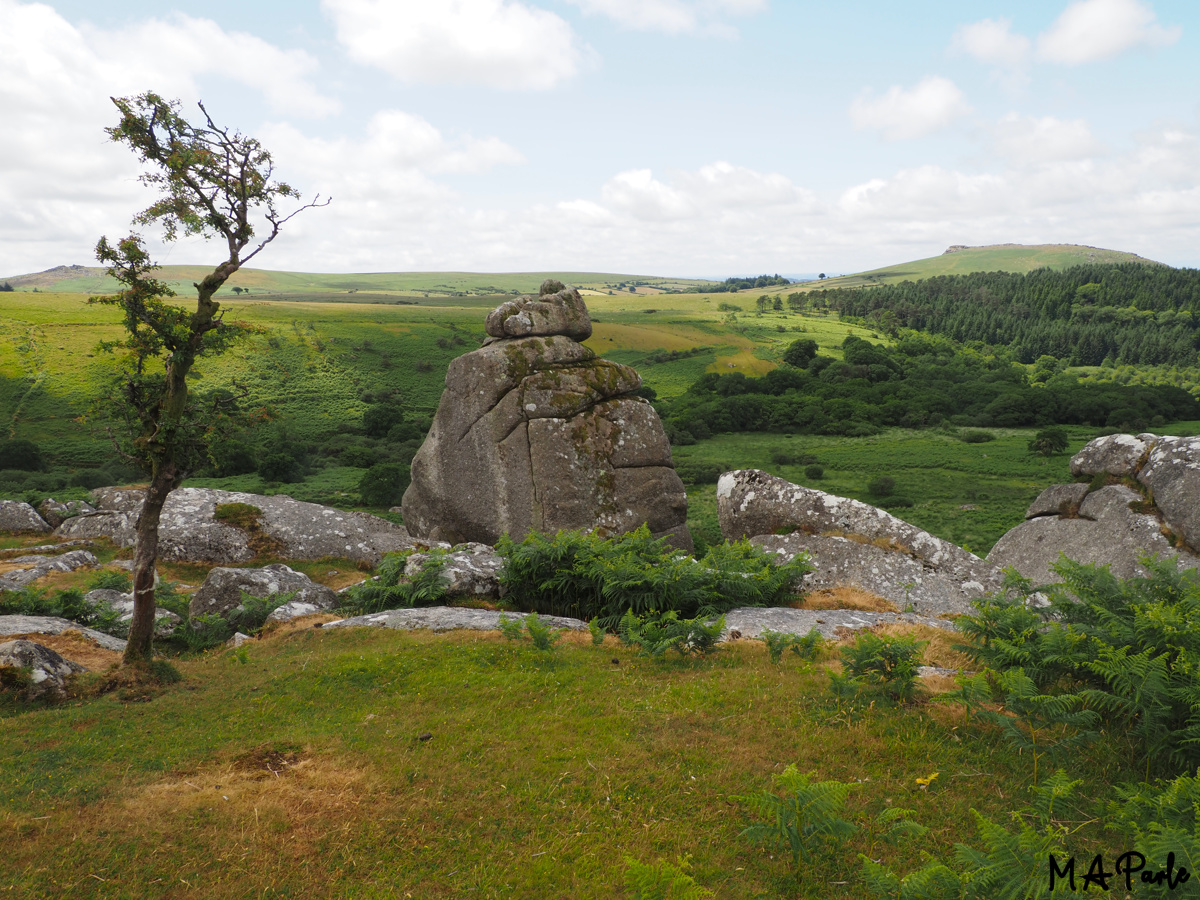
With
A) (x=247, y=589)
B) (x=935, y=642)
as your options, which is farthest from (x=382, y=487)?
(x=935, y=642)

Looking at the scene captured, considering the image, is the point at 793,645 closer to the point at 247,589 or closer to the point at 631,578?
the point at 631,578

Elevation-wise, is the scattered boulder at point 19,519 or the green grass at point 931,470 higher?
the scattered boulder at point 19,519

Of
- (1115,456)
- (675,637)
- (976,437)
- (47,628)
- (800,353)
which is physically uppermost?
(800,353)

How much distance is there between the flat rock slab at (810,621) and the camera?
13.7 m

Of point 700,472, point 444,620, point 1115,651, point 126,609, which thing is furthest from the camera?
point 700,472

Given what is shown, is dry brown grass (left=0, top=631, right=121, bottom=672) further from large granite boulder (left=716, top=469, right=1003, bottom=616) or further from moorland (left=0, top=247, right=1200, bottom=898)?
large granite boulder (left=716, top=469, right=1003, bottom=616)

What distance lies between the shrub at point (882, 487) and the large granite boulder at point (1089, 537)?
119ft

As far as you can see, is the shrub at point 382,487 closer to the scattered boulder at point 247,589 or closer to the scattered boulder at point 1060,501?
the scattered boulder at point 247,589

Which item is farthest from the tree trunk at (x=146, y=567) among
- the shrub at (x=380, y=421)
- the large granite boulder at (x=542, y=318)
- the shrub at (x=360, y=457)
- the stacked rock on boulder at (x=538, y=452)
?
the shrub at (x=380, y=421)

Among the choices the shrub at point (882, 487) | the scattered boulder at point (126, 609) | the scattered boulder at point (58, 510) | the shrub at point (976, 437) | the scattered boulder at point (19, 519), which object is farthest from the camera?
the shrub at point (976, 437)

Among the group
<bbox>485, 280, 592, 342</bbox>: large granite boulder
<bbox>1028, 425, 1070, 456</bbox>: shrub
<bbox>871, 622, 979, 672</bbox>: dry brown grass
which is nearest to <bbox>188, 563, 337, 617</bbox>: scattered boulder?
<bbox>485, 280, 592, 342</bbox>: large granite boulder

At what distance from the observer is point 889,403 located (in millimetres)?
102062

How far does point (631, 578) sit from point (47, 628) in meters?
12.3

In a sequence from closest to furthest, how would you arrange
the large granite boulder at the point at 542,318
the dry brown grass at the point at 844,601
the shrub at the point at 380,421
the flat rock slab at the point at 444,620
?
the flat rock slab at the point at 444,620 → the dry brown grass at the point at 844,601 → the large granite boulder at the point at 542,318 → the shrub at the point at 380,421
